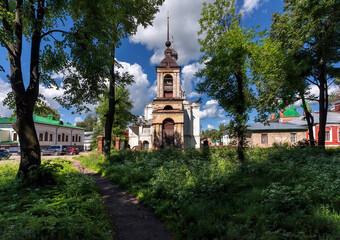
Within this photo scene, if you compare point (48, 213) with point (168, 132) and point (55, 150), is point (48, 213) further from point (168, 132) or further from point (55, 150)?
point (55, 150)

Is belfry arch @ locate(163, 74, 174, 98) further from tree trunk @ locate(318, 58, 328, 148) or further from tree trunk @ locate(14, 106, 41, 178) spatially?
tree trunk @ locate(14, 106, 41, 178)

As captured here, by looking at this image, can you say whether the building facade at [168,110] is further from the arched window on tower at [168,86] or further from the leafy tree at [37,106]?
the leafy tree at [37,106]

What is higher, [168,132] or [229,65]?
[229,65]

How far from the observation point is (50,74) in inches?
265

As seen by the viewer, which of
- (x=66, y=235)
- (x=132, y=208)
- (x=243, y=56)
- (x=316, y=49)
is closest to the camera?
(x=66, y=235)

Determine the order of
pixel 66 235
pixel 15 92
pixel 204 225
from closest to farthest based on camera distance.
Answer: pixel 66 235, pixel 204 225, pixel 15 92

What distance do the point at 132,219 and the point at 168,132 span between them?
1887 centimetres

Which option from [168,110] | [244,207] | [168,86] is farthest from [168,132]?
[244,207]

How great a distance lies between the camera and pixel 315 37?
45.0 ft

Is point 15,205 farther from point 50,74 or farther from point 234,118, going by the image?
point 234,118

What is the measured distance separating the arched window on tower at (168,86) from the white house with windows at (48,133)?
20.8 m

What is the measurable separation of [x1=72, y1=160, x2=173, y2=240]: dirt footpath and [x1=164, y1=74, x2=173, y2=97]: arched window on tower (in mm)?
20107

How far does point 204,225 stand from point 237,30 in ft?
31.1

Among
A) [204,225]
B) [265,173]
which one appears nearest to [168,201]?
[204,225]
